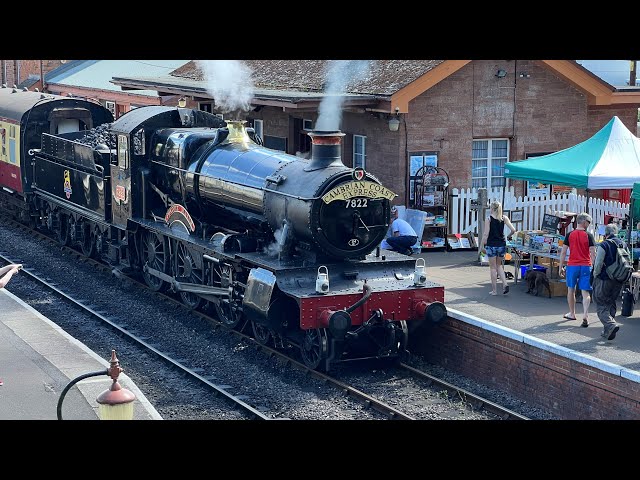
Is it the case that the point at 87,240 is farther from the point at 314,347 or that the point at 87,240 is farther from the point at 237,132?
the point at 314,347

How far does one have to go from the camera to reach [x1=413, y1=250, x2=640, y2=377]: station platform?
10.8 m

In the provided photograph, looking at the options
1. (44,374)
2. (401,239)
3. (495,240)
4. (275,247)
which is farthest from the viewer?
(401,239)

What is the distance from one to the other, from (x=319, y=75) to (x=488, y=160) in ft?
13.5

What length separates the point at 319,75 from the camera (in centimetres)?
2012

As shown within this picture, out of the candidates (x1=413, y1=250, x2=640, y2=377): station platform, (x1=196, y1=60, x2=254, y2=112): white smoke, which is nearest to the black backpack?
(x1=413, y1=250, x2=640, y2=377): station platform

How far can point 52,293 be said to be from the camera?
1611 cm

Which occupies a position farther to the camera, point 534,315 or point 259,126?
Result: point 259,126

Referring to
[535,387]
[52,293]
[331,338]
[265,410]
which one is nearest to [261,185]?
[331,338]

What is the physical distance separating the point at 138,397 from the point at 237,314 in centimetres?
359

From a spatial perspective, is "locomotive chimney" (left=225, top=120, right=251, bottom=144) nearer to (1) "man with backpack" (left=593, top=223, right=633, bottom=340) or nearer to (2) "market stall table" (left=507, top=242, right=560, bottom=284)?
(2) "market stall table" (left=507, top=242, right=560, bottom=284)

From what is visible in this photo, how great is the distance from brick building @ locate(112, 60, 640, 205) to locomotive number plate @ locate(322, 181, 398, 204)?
5.44m

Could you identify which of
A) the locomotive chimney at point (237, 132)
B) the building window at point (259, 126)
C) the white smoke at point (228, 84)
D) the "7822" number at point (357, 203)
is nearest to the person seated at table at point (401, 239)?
the "7822" number at point (357, 203)

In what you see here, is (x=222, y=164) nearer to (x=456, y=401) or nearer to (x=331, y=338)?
(x=331, y=338)

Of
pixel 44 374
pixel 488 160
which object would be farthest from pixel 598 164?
pixel 44 374
